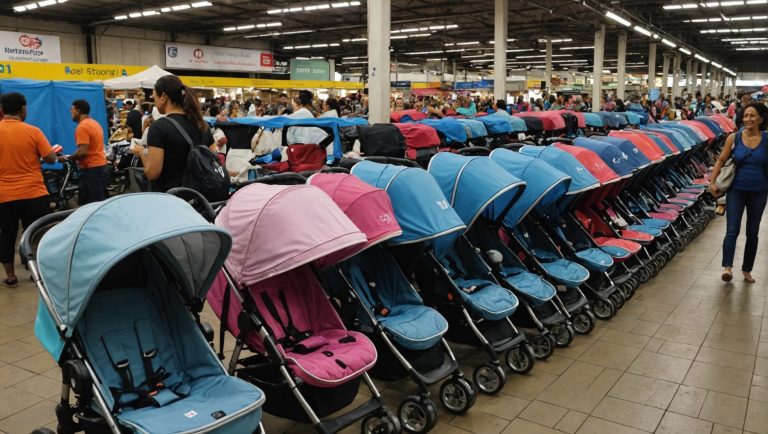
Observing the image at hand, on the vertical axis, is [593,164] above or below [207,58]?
below

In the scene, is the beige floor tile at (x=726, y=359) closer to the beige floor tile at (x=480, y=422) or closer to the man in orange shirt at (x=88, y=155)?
the beige floor tile at (x=480, y=422)

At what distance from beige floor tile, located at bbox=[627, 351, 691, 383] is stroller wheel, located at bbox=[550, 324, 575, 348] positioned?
0.46 m

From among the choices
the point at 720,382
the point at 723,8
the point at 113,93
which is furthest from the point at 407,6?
the point at 720,382

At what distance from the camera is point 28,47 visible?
17.4 metres

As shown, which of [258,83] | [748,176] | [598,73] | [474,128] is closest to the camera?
[748,176]

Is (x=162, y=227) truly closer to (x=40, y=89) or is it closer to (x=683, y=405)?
(x=683, y=405)

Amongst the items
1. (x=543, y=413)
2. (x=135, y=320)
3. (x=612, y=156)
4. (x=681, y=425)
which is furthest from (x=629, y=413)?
(x=612, y=156)

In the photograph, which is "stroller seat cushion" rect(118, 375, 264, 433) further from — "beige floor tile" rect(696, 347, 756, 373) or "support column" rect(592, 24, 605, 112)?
"support column" rect(592, 24, 605, 112)

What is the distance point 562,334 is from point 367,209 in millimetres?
2069

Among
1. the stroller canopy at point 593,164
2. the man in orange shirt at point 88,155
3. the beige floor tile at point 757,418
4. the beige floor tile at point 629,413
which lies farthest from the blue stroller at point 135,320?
the man in orange shirt at point 88,155

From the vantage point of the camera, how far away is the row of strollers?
2.34 meters

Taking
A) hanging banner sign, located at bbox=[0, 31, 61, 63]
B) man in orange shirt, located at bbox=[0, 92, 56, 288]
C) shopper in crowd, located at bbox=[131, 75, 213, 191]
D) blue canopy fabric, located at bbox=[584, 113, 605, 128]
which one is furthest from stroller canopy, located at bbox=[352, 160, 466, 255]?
hanging banner sign, located at bbox=[0, 31, 61, 63]

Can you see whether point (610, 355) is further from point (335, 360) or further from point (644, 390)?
point (335, 360)

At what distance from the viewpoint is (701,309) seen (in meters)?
5.29
